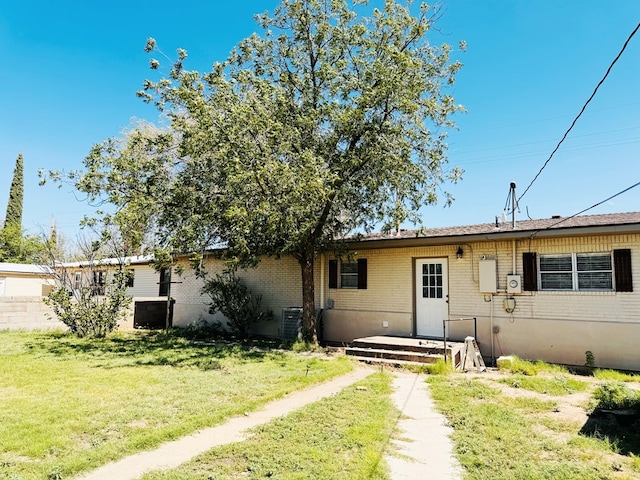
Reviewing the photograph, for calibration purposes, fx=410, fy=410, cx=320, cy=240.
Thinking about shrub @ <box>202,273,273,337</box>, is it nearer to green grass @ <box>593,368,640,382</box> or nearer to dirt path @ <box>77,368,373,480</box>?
dirt path @ <box>77,368,373,480</box>

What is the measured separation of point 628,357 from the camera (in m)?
8.59

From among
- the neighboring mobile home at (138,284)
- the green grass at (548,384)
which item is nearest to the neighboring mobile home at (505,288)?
the green grass at (548,384)

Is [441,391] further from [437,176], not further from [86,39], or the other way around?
[86,39]

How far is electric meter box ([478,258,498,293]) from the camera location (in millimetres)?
10031

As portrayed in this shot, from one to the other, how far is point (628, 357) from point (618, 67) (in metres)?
6.11

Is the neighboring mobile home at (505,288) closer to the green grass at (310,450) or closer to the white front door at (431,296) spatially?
the white front door at (431,296)

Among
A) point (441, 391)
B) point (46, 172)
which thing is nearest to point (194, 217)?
point (46, 172)

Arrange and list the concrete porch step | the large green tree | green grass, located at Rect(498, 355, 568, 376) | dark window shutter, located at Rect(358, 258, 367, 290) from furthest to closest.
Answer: dark window shutter, located at Rect(358, 258, 367, 290) → the large green tree → the concrete porch step → green grass, located at Rect(498, 355, 568, 376)

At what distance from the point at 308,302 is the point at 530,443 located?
773cm

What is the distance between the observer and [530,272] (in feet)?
31.8

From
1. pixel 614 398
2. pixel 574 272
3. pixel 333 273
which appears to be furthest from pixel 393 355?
pixel 574 272

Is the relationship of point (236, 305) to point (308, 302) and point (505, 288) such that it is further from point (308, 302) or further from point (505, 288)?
point (505, 288)

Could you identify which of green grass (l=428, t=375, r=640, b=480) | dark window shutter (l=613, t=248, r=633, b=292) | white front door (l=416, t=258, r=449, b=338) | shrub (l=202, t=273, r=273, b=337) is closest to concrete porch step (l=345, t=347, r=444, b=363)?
white front door (l=416, t=258, r=449, b=338)

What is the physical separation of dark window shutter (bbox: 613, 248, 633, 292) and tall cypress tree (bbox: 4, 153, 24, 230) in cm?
3849
